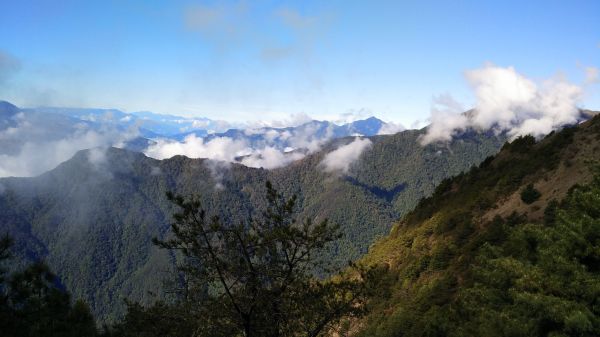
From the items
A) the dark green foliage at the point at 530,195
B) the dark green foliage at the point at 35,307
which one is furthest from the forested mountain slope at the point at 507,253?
the dark green foliage at the point at 35,307

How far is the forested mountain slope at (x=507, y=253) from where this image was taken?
15.9 meters

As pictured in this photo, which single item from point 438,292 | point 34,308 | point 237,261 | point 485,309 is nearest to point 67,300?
point 34,308

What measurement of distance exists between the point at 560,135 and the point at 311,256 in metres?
47.7

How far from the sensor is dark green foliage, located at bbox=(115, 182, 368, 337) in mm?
13500

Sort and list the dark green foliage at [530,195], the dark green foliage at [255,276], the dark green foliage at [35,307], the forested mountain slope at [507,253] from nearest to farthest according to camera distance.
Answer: the dark green foliage at [255,276] → the forested mountain slope at [507,253] → the dark green foliage at [35,307] → the dark green foliage at [530,195]

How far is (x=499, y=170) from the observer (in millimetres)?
57375

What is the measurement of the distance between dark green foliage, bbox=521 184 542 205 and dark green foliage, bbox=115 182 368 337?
31.5 meters

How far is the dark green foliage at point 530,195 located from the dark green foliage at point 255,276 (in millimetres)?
31547

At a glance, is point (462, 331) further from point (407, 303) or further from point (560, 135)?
point (560, 135)

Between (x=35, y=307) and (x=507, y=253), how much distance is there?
1200 inches

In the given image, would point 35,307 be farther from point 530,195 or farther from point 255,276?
point 530,195

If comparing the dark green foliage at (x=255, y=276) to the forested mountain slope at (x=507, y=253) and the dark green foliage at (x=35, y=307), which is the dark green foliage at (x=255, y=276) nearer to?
the forested mountain slope at (x=507, y=253)

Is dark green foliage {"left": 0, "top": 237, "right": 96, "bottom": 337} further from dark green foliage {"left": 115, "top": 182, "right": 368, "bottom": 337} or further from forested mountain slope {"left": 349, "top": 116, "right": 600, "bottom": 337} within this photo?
forested mountain slope {"left": 349, "top": 116, "right": 600, "bottom": 337}

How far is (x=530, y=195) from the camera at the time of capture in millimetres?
39969
